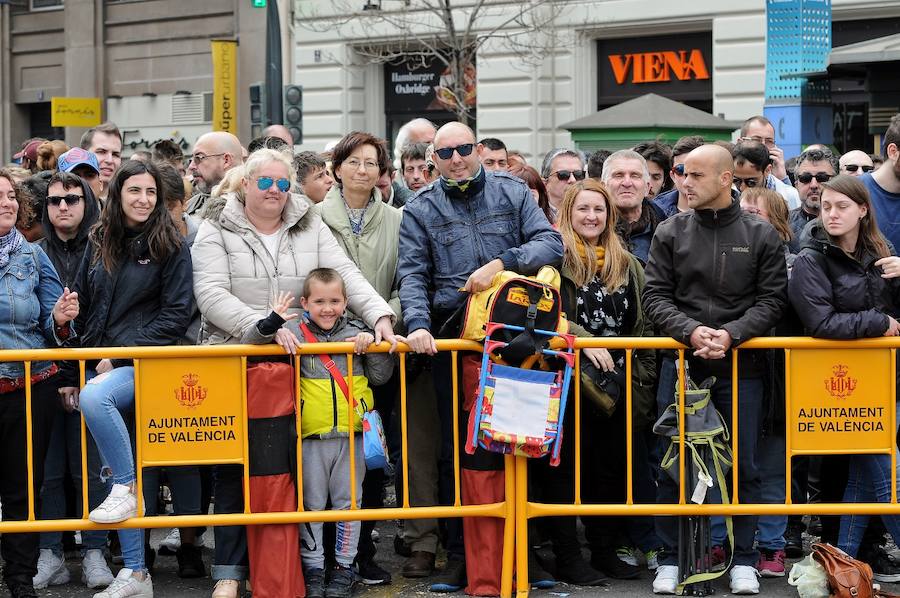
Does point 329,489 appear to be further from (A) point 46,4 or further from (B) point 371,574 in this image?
(A) point 46,4

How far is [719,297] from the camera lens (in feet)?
20.8

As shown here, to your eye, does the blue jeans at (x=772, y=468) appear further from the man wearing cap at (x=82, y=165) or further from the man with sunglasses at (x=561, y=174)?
the man wearing cap at (x=82, y=165)

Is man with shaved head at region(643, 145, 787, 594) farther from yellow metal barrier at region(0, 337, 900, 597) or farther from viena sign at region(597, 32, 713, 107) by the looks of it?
viena sign at region(597, 32, 713, 107)

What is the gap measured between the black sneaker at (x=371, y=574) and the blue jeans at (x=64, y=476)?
4.45 ft

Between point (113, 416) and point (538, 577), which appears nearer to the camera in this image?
point (113, 416)

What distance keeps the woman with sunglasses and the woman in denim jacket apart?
72 cm

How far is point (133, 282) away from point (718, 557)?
3.27m

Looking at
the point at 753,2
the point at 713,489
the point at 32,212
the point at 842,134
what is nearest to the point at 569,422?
the point at 713,489

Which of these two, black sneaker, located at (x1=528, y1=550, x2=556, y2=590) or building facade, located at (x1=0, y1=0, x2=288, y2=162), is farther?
building facade, located at (x1=0, y1=0, x2=288, y2=162)

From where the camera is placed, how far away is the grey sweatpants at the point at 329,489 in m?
6.38

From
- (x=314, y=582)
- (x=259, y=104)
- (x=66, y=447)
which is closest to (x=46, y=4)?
(x=259, y=104)

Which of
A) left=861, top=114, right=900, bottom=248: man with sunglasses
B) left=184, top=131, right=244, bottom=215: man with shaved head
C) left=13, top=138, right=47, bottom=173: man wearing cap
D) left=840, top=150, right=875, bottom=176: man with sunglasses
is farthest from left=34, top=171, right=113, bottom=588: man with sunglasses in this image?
left=840, top=150, right=875, bottom=176: man with sunglasses

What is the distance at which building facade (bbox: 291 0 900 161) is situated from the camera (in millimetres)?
18953

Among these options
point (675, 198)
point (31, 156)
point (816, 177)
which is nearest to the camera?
point (675, 198)
